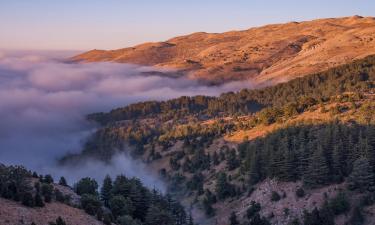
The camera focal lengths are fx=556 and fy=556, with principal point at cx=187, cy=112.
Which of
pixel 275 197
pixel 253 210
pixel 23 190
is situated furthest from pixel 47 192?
pixel 275 197

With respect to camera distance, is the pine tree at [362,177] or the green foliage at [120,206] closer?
the green foliage at [120,206]

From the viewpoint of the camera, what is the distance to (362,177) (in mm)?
72375

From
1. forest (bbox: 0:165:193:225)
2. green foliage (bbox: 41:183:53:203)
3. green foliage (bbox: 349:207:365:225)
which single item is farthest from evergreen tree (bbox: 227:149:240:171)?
green foliage (bbox: 41:183:53:203)

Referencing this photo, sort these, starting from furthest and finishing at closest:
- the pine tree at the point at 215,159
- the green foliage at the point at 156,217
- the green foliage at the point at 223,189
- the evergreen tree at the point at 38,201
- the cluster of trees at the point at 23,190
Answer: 1. the pine tree at the point at 215,159
2. the green foliage at the point at 223,189
3. the green foliage at the point at 156,217
4. the evergreen tree at the point at 38,201
5. the cluster of trees at the point at 23,190

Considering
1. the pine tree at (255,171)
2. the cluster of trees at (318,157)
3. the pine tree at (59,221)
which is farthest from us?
the pine tree at (255,171)

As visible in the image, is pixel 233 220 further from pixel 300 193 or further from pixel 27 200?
pixel 27 200

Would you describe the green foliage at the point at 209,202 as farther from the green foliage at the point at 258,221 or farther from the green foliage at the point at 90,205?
the green foliage at the point at 90,205

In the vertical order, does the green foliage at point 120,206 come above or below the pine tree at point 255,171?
above

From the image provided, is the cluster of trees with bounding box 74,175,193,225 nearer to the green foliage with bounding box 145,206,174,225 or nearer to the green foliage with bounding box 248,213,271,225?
the green foliage with bounding box 145,206,174,225

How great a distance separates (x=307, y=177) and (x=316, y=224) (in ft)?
41.4

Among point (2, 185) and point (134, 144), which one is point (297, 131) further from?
point (134, 144)

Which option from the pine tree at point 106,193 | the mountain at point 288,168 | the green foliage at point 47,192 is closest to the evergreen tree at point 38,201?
the green foliage at point 47,192

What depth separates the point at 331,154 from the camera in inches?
3246

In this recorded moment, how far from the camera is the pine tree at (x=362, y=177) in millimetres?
72375
